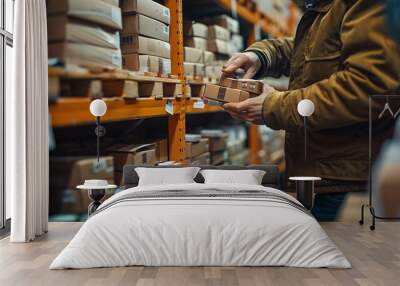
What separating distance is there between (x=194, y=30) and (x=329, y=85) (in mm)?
1267

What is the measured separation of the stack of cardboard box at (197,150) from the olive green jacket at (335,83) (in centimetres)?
63

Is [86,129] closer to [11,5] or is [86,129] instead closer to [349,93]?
[11,5]

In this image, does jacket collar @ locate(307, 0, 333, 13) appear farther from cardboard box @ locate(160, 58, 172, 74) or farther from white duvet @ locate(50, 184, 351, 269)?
white duvet @ locate(50, 184, 351, 269)

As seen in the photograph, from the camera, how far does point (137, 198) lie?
383 centimetres

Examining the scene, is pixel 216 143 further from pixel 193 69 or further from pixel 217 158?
pixel 193 69

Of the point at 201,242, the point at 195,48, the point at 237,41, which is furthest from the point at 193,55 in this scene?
the point at 201,242

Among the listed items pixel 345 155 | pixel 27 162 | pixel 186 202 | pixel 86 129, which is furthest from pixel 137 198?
pixel 345 155

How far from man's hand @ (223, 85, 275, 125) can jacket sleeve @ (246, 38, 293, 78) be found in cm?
19

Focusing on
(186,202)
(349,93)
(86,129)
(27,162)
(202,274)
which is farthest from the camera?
(86,129)

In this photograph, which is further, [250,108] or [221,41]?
[221,41]

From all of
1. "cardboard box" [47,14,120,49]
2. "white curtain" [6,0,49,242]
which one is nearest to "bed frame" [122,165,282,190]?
"white curtain" [6,0,49,242]

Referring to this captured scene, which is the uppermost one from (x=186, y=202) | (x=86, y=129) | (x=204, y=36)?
(x=204, y=36)

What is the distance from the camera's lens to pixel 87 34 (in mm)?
4500

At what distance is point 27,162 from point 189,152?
1434mm
